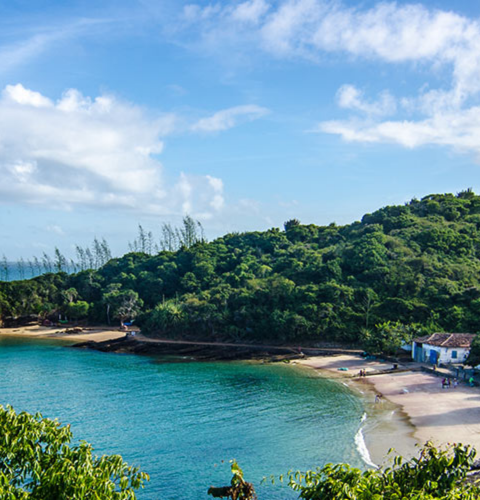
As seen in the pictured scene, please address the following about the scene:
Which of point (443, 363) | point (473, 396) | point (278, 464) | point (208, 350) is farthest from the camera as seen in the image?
point (208, 350)

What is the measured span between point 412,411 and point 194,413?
1761cm

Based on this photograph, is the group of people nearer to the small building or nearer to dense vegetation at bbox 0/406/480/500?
the small building

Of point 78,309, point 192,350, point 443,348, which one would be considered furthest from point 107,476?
point 78,309

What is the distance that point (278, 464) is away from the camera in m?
28.0

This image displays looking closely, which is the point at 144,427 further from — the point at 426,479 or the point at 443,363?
the point at 443,363

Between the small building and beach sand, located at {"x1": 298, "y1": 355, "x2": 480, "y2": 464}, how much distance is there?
3.84 meters

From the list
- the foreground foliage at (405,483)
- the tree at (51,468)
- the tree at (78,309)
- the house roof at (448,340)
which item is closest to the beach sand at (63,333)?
the tree at (78,309)

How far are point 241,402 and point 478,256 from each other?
54.0m

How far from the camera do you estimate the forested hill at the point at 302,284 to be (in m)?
65.6

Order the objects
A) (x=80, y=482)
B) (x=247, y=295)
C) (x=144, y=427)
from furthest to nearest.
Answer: (x=247, y=295) < (x=144, y=427) < (x=80, y=482)

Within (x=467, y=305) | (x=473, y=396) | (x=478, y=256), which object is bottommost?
(x=473, y=396)

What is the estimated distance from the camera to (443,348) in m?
51.9

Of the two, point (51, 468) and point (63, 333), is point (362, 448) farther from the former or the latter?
point (63, 333)

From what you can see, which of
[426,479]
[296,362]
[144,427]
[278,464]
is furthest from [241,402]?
[426,479]
